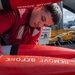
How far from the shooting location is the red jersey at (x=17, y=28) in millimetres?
1985

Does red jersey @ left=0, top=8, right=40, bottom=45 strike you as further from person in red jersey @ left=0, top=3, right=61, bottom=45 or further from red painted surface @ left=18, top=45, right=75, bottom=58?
red painted surface @ left=18, top=45, right=75, bottom=58

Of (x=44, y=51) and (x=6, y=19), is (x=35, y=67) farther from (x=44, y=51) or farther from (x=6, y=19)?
(x=44, y=51)

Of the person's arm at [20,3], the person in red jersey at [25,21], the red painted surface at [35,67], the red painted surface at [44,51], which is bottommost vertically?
the red painted surface at [44,51]

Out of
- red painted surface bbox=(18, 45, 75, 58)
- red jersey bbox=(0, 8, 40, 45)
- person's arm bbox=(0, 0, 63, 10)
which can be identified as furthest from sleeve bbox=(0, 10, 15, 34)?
red painted surface bbox=(18, 45, 75, 58)

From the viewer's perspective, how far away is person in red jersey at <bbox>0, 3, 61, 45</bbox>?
6.55 feet

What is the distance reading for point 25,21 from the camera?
7.19 ft

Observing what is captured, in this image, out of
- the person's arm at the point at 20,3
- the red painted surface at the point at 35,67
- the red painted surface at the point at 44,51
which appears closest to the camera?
the red painted surface at the point at 35,67

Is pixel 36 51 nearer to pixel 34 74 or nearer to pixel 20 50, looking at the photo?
pixel 20 50

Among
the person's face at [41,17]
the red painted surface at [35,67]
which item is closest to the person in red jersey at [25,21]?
the person's face at [41,17]

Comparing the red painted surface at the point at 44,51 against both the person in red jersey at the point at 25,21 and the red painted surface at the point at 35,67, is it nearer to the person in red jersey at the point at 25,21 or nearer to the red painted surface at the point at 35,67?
the person in red jersey at the point at 25,21

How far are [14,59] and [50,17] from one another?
0.54 metres

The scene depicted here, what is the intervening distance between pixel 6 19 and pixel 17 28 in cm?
24

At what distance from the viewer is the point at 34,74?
60.9 inches

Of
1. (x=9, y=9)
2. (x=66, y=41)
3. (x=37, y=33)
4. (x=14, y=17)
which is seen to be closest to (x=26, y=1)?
(x=9, y=9)
